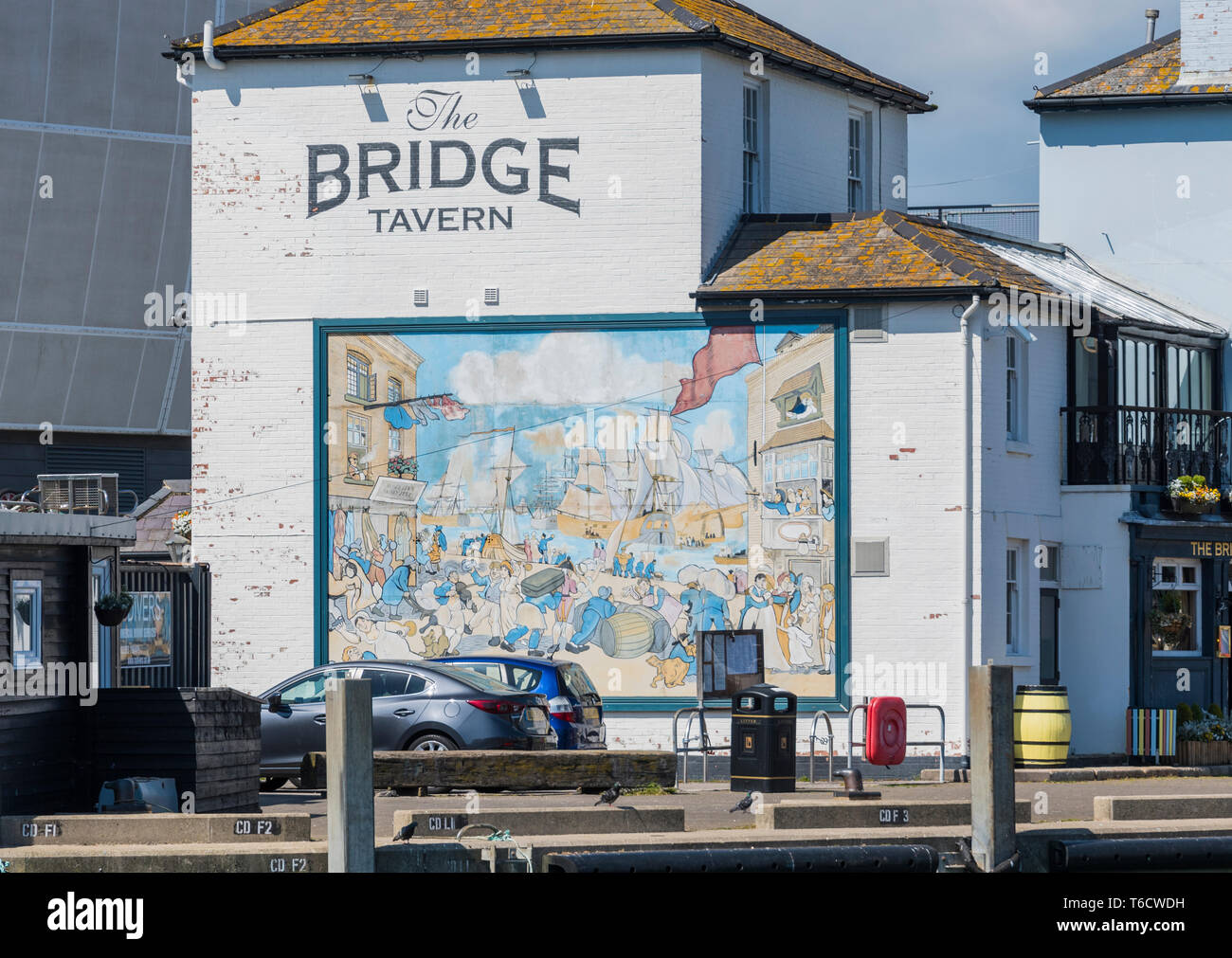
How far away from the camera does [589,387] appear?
27.4 metres

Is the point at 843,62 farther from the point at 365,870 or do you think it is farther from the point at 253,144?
the point at 365,870

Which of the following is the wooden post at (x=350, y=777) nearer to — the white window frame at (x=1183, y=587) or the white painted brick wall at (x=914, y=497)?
the white painted brick wall at (x=914, y=497)

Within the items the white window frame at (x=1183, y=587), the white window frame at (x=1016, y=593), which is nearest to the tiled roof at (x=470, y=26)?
the white window frame at (x=1016, y=593)

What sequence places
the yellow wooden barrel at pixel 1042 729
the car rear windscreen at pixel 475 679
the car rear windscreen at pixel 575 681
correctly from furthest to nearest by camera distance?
1. the yellow wooden barrel at pixel 1042 729
2. the car rear windscreen at pixel 575 681
3. the car rear windscreen at pixel 475 679

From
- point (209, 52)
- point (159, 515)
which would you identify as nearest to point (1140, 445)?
point (209, 52)

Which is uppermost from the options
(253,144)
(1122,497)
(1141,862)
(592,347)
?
(253,144)

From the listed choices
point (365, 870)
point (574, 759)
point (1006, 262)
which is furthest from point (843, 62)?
point (365, 870)

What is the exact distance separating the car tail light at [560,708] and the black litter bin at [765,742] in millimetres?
1887

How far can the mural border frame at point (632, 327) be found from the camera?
26.8 m

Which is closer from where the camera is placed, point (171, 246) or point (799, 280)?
point (799, 280)

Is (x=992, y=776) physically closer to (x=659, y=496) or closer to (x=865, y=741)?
(x=865, y=741)

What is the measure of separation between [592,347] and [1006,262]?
6.14 metres

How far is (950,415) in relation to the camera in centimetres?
2684

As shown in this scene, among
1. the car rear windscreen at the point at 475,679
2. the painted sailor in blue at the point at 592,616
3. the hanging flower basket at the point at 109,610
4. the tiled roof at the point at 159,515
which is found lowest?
the car rear windscreen at the point at 475,679
